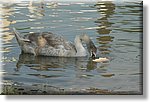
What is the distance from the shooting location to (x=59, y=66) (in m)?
Answer: 2.67

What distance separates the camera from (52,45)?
2.70 m

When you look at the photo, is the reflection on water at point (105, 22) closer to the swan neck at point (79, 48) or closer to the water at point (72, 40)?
the water at point (72, 40)

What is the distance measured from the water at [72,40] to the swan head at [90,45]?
26 mm

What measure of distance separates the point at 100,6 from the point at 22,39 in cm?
51

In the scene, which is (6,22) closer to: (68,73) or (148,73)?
(68,73)

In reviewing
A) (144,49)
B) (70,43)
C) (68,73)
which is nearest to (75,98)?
(68,73)

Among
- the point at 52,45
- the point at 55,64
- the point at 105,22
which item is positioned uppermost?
the point at 105,22

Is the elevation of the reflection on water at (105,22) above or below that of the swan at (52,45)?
above

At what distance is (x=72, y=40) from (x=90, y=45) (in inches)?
4.4

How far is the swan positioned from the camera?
267cm

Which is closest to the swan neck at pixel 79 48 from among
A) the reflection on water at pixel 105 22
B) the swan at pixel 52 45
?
the swan at pixel 52 45

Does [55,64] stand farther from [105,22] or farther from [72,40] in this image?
[105,22]

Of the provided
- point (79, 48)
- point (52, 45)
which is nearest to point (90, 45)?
point (79, 48)

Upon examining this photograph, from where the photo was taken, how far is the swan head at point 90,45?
2674 millimetres
